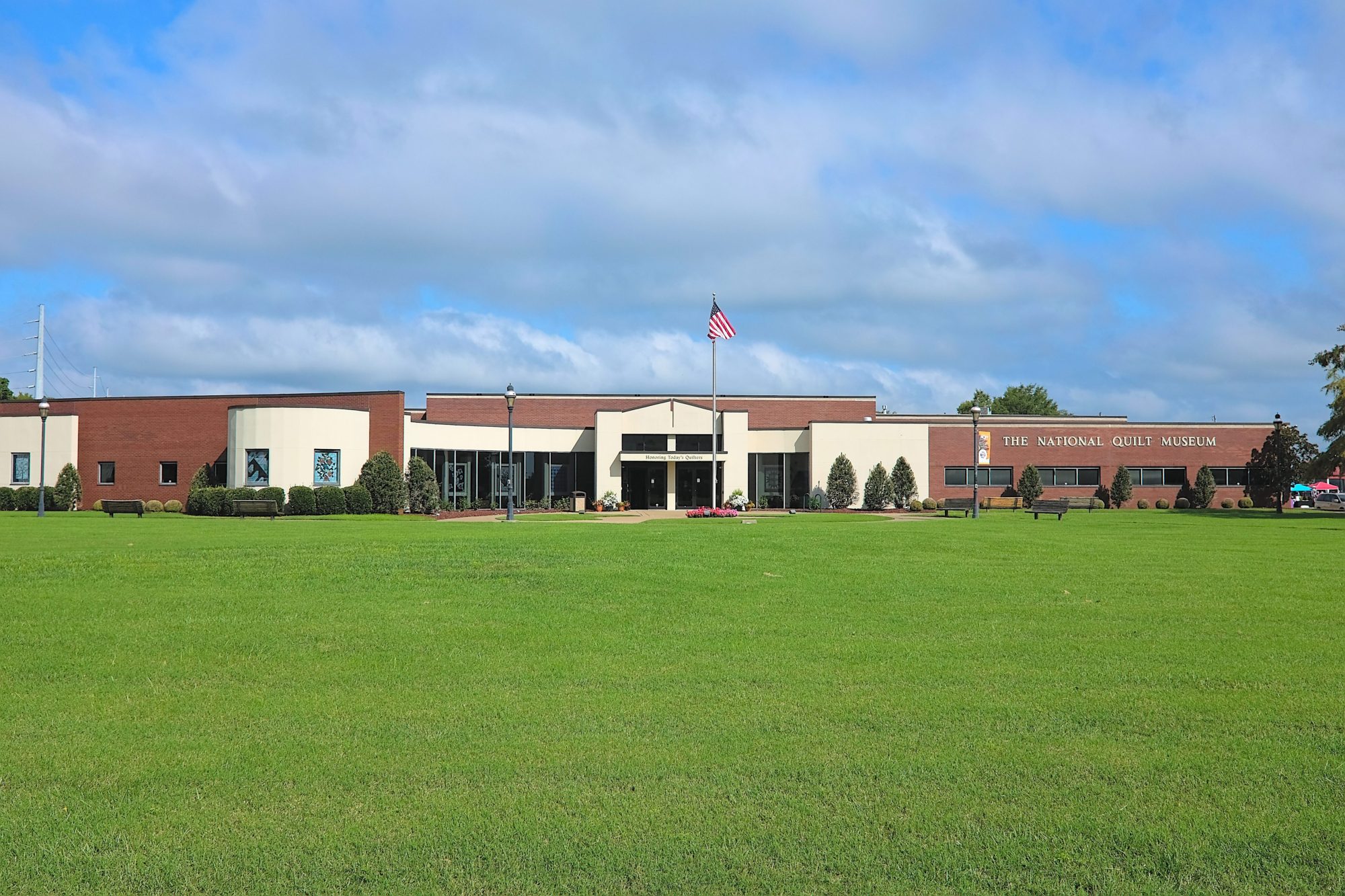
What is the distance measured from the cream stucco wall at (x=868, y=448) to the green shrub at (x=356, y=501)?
2236 cm

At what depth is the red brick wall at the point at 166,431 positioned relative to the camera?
45875 millimetres

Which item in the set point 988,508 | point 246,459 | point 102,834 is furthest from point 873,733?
point 988,508

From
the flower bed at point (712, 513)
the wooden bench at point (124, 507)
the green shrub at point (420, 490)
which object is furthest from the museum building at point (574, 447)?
the wooden bench at point (124, 507)

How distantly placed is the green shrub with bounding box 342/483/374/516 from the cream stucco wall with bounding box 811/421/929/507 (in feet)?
73.4

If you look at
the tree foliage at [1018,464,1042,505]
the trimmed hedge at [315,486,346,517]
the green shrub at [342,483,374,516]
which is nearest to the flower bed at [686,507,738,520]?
the green shrub at [342,483,374,516]

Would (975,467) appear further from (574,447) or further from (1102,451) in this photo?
(574,447)

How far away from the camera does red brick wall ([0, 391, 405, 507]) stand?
4588cm

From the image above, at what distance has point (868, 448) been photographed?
52969 mm

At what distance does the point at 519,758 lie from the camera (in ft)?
21.7

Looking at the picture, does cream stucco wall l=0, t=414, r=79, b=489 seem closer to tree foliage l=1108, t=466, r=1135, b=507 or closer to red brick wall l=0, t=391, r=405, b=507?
red brick wall l=0, t=391, r=405, b=507

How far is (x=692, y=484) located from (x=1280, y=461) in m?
31.0

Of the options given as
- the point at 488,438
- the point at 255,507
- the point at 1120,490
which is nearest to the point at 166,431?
the point at 255,507

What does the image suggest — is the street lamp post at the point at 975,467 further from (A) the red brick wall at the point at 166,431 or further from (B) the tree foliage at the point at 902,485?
(A) the red brick wall at the point at 166,431

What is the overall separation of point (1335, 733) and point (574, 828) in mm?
5340
